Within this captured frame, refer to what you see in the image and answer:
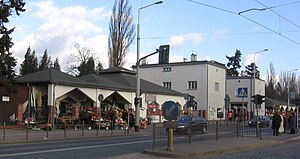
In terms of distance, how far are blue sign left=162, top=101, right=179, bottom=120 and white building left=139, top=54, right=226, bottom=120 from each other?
4880 cm

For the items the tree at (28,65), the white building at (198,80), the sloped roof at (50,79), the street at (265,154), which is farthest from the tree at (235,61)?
the street at (265,154)

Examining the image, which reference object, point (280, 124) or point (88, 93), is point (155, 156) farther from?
point (88, 93)

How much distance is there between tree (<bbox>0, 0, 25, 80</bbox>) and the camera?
3828cm

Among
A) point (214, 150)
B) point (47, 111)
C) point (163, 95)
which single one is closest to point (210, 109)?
point (163, 95)

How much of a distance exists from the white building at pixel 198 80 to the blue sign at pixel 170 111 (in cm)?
4880

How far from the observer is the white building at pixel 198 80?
215 feet

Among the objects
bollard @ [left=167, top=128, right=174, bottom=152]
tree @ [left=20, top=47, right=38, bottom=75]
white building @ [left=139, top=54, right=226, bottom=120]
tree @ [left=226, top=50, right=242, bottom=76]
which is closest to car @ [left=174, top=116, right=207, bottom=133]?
bollard @ [left=167, top=128, right=174, bottom=152]

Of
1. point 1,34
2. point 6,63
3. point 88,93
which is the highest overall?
point 1,34

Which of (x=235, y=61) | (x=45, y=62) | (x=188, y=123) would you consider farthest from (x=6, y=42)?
(x=235, y=61)

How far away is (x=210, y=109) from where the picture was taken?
6644 centimetres

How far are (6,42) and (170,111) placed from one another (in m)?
26.5

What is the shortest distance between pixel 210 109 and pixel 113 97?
80.9ft

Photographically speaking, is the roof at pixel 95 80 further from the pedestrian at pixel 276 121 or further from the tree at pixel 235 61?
the tree at pixel 235 61

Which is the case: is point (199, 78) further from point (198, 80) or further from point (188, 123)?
point (188, 123)
